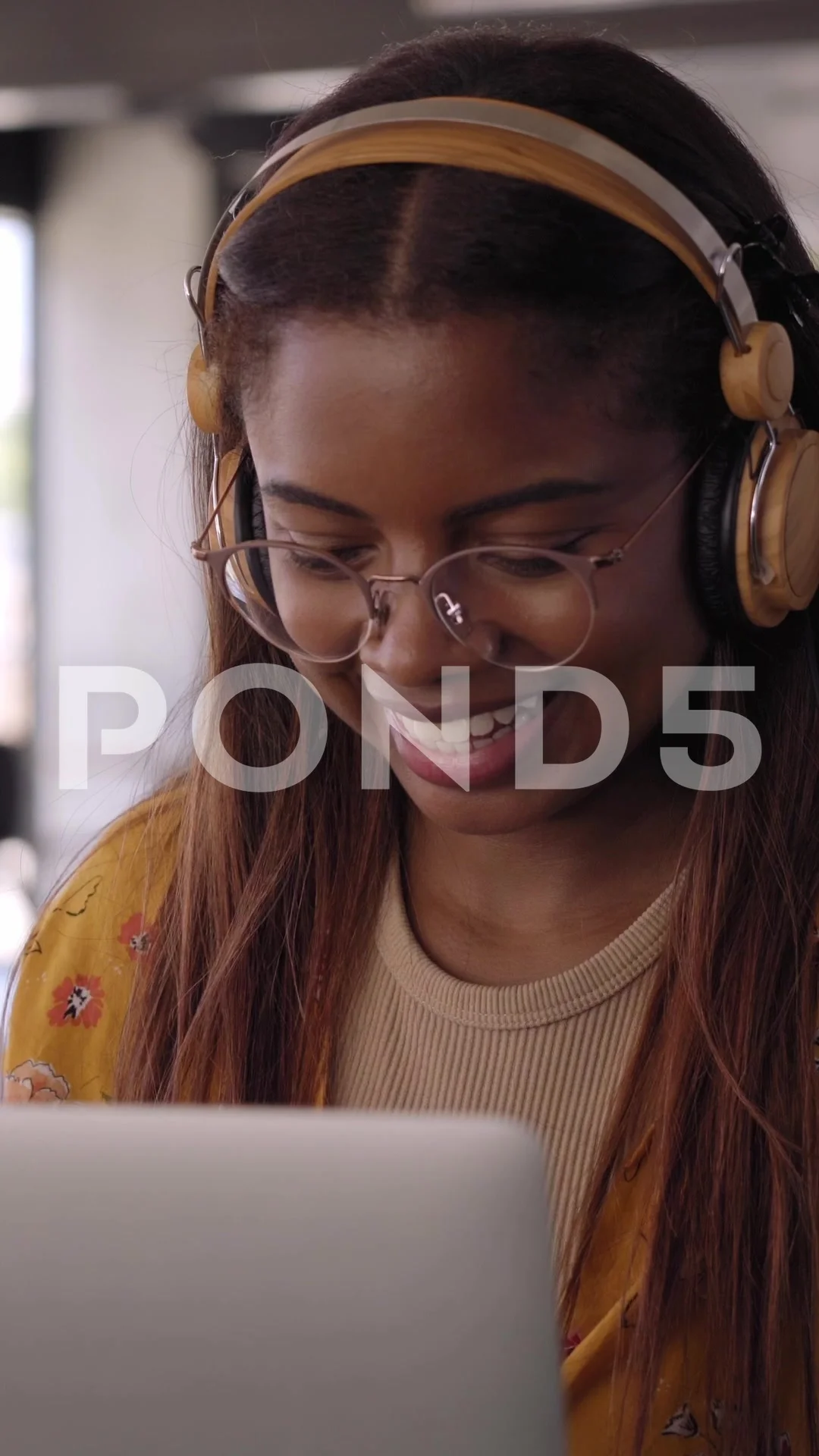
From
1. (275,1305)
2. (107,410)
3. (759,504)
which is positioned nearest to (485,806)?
(759,504)

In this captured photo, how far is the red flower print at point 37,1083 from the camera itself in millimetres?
1148

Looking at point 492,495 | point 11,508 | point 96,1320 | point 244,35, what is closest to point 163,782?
point 492,495

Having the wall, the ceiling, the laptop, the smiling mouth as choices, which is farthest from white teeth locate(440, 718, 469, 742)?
the wall

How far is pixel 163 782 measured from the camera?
1.25 metres

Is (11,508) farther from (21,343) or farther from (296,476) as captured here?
(296,476)

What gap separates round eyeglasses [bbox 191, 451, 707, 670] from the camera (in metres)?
0.83

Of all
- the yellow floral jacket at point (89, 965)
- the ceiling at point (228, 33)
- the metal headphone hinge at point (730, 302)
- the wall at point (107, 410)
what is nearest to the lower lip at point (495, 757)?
the metal headphone hinge at point (730, 302)

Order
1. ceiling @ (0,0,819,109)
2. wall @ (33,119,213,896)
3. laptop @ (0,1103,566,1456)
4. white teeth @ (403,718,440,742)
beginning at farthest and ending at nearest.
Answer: wall @ (33,119,213,896) → ceiling @ (0,0,819,109) → white teeth @ (403,718,440,742) → laptop @ (0,1103,566,1456)

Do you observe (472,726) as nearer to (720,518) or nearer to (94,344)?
(720,518)

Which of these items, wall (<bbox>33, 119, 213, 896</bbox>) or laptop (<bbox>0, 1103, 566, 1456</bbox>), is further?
wall (<bbox>33, 119, 213, 896</bbox>)

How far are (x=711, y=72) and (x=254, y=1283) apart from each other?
2756mm

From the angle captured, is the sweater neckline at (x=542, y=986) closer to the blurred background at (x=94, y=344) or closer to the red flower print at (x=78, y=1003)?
the red flower print at (x=78, y=1003)

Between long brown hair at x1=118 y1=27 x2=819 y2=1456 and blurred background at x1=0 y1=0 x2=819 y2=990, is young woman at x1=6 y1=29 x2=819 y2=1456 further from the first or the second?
blurred background at x1=0 y1=0 x2=819 y2=990

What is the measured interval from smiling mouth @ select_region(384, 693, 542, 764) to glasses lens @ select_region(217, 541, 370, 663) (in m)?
0.06
